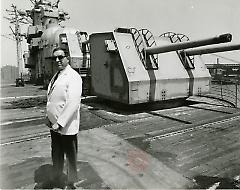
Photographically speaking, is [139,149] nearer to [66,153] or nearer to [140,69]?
[66,153]

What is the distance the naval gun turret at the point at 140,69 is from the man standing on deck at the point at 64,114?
3848 millimetres

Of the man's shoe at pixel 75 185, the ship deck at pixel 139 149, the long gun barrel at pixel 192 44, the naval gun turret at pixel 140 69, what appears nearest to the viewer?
the man's shoe at pixel 75 185

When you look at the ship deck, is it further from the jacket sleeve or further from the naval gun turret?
the jacket sleeve

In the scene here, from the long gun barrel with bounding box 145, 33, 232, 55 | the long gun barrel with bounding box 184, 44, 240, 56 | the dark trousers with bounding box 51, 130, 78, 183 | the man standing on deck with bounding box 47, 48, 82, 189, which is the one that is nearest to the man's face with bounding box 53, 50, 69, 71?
the man standing on deck with bounding box 47, 48, 82, 189

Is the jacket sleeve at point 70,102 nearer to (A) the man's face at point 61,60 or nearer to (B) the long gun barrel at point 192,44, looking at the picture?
(A) the man's face at point 61,60

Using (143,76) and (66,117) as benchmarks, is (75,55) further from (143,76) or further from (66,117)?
(66,117)

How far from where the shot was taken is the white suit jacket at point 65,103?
9.20 ft

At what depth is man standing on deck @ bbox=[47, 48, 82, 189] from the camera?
111 inches

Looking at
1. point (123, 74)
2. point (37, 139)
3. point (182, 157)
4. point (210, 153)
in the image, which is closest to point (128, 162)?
point (182, 157)

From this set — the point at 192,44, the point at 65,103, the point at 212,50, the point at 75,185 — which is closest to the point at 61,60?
the point at 65,103

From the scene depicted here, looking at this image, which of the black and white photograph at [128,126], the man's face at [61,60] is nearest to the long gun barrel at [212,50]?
the black and white photograph at [128,126]

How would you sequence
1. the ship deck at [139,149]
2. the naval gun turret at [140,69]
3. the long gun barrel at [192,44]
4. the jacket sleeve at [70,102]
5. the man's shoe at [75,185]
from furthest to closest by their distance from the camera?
1. the naval gun turret at [140,69]
2. the long gun barrel at [192,44]
3. the ship deck at [139,149]
4. the man's shoe at [75,185]
5. the jacket sleeve at [70,102]

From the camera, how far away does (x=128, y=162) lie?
368cm

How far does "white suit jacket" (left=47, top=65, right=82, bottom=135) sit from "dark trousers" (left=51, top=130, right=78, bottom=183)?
13cm
